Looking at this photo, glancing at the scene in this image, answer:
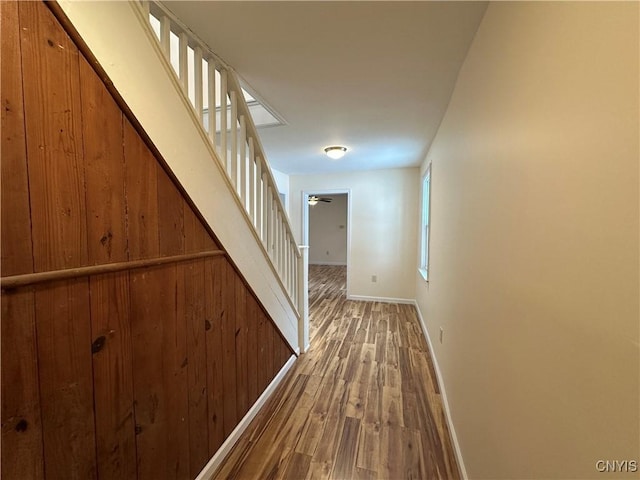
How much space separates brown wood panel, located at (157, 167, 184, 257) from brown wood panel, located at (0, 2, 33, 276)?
0.41 meters

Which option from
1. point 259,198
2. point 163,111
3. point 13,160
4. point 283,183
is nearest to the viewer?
point 13,160

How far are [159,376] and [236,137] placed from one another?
4.61 feet

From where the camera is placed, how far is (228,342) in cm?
151

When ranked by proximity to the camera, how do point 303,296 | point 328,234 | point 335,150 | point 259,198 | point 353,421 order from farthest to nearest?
point 328,234
point 335,150
point 303,296
point 259,198
point 353,421

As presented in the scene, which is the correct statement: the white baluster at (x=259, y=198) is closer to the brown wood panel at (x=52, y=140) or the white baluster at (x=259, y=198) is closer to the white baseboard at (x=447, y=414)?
the brown wood panel at (x=52, y=140)

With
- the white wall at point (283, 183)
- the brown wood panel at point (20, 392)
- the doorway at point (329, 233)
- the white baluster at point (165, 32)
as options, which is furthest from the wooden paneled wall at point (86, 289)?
the doorway at point (329, 233)

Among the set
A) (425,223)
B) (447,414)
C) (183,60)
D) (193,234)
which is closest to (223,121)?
(183,60)

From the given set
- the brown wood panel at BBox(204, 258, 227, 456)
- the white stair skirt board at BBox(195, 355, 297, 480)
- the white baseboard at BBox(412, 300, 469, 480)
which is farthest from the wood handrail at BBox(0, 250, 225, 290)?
the white baseboard at BBox(412, 300, 469, 480)

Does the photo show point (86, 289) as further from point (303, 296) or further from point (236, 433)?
point (303, 296)

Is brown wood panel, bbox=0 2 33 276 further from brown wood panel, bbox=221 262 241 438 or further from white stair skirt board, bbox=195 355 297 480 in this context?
white stair skirt board, bbox=195 355 297 480

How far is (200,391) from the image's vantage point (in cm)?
129

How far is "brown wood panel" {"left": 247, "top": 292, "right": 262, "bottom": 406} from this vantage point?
5.71ft

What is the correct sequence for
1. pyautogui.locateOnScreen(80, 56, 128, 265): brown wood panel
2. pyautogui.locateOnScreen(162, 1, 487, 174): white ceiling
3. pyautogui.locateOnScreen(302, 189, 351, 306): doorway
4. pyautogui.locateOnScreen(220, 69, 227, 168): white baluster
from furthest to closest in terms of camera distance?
pyautogui.locateOnScreen(302, 189, 351, 306): doorway
pyautogui.locateOnScreen(220, 69, 227, 168): white baluster
pyautogui.locateOnScreen(162, 1, 487, 174): white ceiling
pyautogui.locateOnScreen(80, 56, 128, 265): brown wood panel

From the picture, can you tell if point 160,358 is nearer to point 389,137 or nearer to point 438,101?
point 438,101
